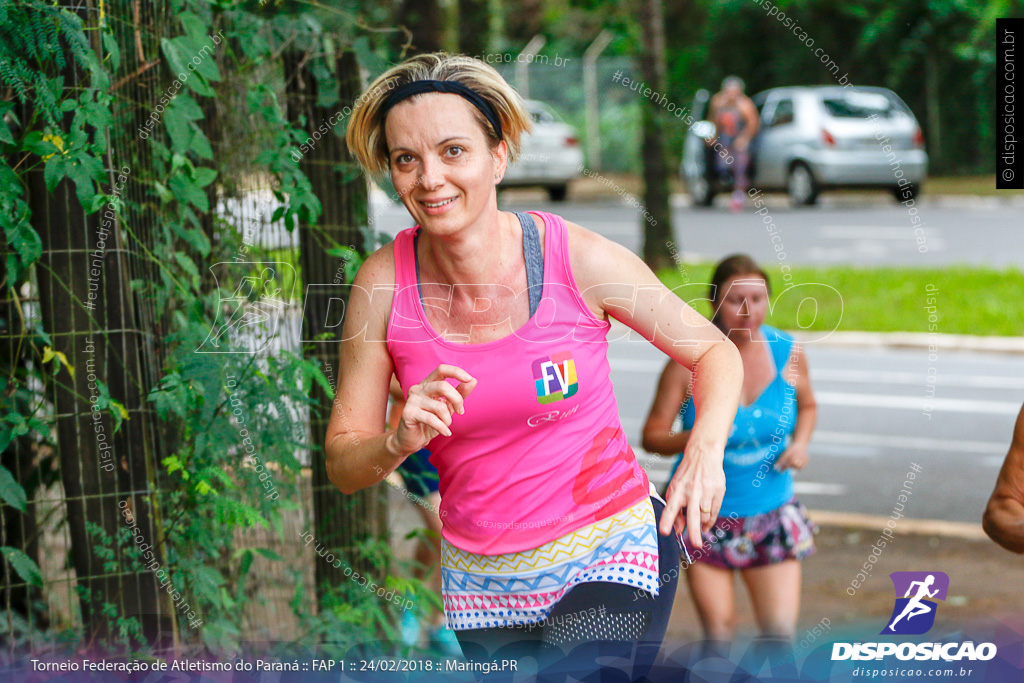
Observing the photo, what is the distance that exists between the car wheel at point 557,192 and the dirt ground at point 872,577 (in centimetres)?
1021

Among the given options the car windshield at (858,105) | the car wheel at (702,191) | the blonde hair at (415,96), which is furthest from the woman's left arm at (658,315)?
the car wheel at (702,191)

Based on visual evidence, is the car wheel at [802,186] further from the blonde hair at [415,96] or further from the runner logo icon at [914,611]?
the blonde hair at [415,96]

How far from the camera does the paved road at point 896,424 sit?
6238mm

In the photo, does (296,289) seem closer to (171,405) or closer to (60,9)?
(171,405)

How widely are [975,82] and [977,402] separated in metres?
11.4

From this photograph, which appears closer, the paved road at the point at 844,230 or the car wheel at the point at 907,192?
the paved road at the point at 844,230

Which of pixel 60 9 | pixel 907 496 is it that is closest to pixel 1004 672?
pixel 60 9

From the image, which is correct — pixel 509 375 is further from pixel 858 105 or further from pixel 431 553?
pixel 858 105

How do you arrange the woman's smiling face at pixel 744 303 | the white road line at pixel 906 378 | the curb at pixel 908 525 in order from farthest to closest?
the white road line at pixel 906 378 < the curb at pixel 908 525 < the woman's smiling face at pixel 744 303

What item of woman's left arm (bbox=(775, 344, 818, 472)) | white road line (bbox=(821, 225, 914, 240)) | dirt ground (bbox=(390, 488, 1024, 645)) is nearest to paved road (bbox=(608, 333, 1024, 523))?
dirt ground (bbox=(390, 488, 1024, 645))

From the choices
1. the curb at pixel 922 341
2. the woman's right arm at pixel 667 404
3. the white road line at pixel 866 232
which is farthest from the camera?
the white road line at pixel 866 232

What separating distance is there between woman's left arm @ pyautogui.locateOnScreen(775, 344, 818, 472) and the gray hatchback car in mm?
9686

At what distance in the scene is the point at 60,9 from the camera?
8.73ft

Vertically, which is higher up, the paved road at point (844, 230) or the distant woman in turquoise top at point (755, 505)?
the paved road at point (844, 230)
